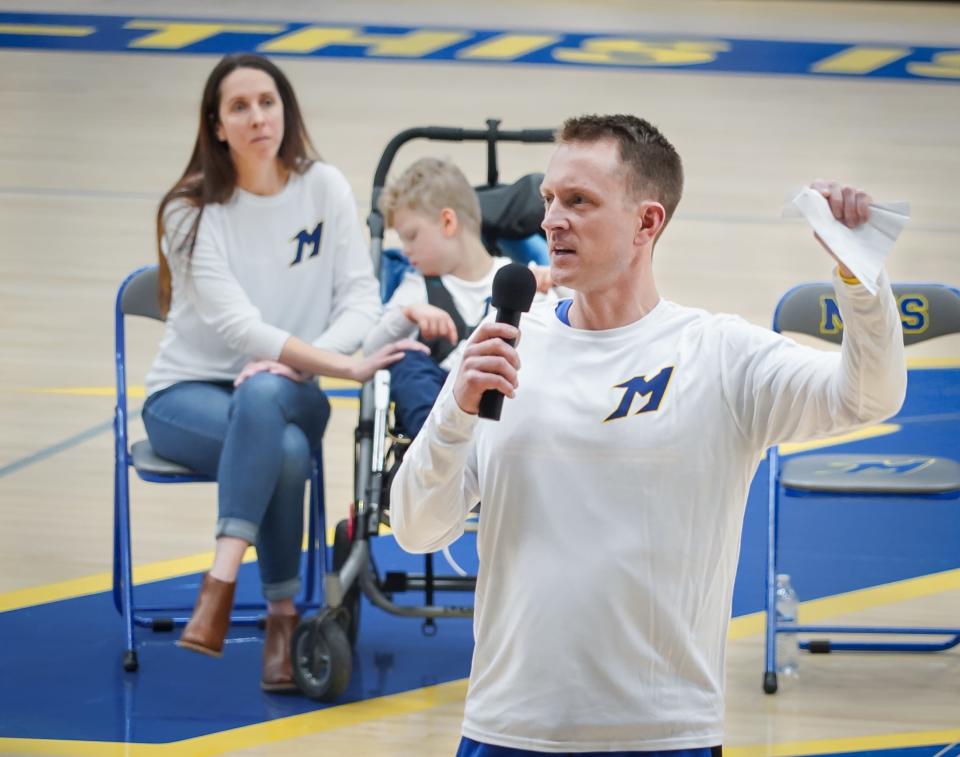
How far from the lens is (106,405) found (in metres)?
6.16

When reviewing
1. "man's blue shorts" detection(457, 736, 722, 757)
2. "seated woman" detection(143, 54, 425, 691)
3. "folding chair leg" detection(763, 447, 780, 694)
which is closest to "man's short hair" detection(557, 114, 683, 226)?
"man's blue shorts" detection(457, 736, 722, 757)

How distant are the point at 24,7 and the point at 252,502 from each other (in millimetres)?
8808

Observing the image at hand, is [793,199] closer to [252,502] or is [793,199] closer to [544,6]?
[252,502]

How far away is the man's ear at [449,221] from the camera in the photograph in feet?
14.0

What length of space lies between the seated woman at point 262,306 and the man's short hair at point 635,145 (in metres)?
2.01

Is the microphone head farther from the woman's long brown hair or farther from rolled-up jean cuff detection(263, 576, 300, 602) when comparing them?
the woman's long brown hair

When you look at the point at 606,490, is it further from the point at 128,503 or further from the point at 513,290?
the point at 128,503

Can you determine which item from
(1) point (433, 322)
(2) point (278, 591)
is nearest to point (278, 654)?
(2) point (278, 591)

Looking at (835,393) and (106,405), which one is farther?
(106,405)

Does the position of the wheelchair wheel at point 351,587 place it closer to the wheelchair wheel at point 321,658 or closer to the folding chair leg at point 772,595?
the wheelchair wheel at point 321,658

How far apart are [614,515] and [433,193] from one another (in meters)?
2.26

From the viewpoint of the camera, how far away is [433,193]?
13.9ft

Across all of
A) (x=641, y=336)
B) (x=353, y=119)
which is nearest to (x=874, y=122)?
(x=353, y=119)

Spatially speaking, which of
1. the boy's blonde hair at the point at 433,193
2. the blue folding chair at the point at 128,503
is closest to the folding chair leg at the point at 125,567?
the blue folding chair at the point at 128,503
